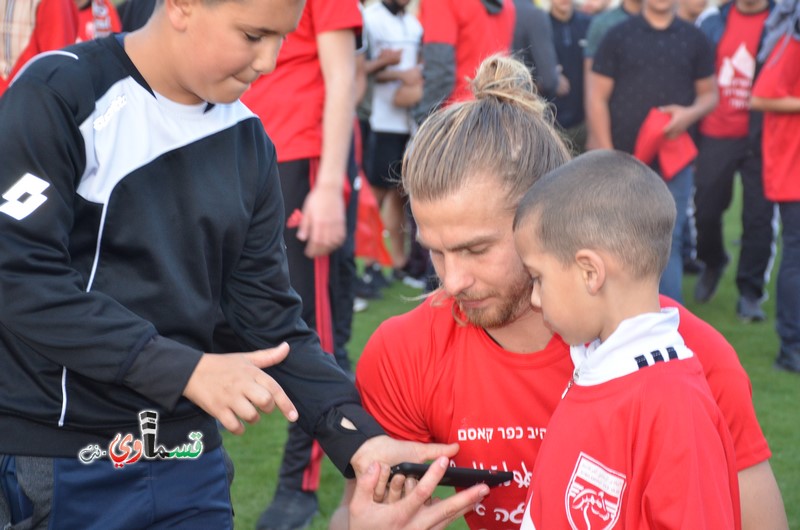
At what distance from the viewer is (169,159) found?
7.25ft

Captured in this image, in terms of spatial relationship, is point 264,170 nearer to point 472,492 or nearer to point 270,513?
point 472,492

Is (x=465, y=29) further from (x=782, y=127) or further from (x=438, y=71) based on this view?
(x=782, y=127)

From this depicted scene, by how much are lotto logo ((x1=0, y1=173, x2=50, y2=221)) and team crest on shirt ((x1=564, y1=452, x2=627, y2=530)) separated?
114cm

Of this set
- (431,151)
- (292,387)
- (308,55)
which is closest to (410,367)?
(292,387)

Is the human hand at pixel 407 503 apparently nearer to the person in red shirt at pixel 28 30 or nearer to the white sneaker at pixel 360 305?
the person in red shirt at pixel 28 30

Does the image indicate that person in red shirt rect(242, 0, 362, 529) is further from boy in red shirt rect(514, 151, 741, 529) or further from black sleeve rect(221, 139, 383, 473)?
boy in red shirt rect(514, 151, 741, 529)

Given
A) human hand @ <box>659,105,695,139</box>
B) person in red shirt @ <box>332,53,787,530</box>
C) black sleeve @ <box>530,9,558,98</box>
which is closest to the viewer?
person in red shirt @ <box>332,53,787,530</box>

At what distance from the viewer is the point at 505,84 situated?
2566 mm

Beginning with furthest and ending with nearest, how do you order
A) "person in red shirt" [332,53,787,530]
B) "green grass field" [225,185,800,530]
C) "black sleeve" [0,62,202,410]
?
"green grass field" [225,185,800,530]
"person in red shirt" [332,53,787,530]
"black sleeve" [0,62,202,410]

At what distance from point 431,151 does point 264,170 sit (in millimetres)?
395

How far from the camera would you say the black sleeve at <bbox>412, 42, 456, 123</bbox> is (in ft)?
20.9

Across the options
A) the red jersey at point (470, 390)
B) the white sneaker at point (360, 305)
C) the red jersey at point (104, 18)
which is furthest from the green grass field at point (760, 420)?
the red jersey at point (104, 18)

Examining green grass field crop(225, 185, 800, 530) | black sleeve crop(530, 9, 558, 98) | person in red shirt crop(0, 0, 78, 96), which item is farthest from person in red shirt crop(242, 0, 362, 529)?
black sleeve crop(530, 9, 558, 98)

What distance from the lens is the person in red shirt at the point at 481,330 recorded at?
2.37 meters
